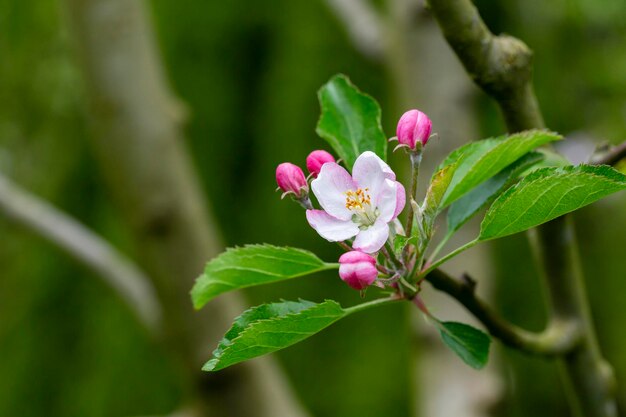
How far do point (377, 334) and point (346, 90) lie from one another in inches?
59.8

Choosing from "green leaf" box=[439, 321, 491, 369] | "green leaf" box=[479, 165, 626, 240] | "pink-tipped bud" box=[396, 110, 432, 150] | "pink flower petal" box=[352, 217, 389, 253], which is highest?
"pink-tipped bud" box=[396, 110, 432, 150]

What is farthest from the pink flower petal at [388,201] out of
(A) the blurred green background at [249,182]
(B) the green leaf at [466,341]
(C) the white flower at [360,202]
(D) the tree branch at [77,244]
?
(A) the blurred green background at [249,182]

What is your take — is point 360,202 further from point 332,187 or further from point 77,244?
point 77,244

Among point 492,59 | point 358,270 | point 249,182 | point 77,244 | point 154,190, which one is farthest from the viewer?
point 249,182

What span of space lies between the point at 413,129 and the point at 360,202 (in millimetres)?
56

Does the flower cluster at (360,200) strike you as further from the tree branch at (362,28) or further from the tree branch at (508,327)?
the tree branch at (362,28)

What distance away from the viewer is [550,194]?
0.41 m

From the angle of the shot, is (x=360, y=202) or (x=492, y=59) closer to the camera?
(x=360, y=202)

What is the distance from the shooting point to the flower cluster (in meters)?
0.40

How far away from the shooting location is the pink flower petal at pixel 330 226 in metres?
0.42

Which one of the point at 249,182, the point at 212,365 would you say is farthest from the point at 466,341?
the point at 249,182

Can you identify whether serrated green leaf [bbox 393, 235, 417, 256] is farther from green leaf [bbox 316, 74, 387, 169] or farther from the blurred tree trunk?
the blurred tree trunk

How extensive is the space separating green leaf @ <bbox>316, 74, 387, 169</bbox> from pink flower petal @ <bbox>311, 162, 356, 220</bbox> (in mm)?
81

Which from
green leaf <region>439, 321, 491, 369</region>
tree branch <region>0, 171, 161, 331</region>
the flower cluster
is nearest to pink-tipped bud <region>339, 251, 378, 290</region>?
the flower cluster
